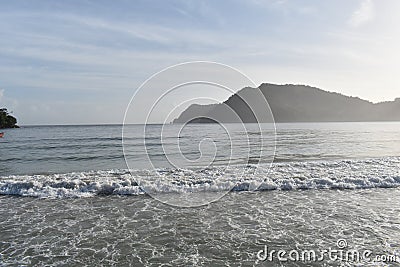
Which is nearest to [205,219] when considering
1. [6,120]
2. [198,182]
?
[198,182]

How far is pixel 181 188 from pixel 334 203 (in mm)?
8109

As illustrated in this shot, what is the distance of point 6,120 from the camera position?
446 ft

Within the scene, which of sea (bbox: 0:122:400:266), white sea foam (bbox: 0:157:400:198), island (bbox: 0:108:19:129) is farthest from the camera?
island (bbox: 0:108:19:129)

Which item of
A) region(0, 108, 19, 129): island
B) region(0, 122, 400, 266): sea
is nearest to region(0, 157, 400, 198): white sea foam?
region(0, 122, 400, 266): sea

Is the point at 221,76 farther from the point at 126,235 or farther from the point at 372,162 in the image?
the point at 372,162

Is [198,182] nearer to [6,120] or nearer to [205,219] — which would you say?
[205,219]

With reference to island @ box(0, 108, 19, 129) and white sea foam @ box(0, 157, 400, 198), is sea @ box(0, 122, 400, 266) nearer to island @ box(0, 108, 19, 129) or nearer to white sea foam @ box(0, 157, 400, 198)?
white sea foam @ box(0, 157, 400, 198)

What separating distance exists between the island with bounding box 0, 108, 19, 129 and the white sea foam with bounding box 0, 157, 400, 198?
458 feet

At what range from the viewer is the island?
435ft

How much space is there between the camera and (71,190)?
52.3ft

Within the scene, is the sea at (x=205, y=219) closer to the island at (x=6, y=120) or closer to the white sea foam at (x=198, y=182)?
the white sea foam at (x=198, y=182)

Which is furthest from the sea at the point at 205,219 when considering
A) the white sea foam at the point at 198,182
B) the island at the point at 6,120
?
the island at the point at 6,120

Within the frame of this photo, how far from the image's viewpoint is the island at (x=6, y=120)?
132738 millimetres

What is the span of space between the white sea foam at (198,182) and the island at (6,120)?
13948 cm
